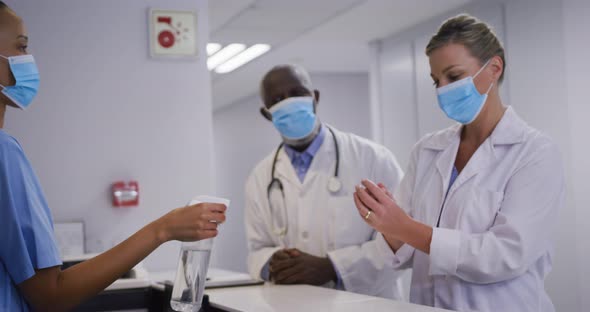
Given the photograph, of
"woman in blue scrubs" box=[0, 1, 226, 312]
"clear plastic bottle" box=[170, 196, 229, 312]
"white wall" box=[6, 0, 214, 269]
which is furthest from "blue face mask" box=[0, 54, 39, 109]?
"white wall" box=[6, 0, 214, 269]

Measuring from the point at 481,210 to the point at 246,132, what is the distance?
23.3ft

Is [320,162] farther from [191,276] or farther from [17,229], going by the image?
[17,229]

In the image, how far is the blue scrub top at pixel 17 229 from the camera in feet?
4.64

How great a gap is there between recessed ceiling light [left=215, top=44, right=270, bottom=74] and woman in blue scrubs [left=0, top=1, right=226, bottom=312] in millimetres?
4030

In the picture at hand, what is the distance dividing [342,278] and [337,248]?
18 cm

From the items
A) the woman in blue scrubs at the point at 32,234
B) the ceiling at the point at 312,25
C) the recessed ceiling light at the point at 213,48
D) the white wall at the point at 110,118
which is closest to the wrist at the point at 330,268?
the woman in blue scrubs at the point at 32,234

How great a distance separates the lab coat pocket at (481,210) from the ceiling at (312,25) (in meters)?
2.36

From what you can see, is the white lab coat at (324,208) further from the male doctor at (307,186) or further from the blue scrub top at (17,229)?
the blue scrub top at (17,229)

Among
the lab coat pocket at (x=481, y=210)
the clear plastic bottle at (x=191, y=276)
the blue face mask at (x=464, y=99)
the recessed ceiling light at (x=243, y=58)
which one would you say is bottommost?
the clear plastic bottle at (x=191, y=276)

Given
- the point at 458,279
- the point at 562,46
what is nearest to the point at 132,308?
the point at 458,279

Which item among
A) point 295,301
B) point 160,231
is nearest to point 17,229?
point 160,231

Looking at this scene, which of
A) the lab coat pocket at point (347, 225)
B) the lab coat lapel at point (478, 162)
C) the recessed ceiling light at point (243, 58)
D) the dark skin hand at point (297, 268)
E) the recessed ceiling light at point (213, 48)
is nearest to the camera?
the lab coat lapel at point (478, 162)

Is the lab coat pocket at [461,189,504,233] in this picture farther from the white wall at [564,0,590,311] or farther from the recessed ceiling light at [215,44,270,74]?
the recessed ceiling light at [215,44,270,74]

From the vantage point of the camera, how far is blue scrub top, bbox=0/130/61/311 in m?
1.41
